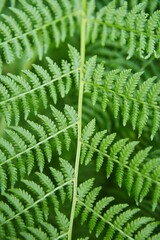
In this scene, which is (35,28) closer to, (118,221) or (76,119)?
(76,119)

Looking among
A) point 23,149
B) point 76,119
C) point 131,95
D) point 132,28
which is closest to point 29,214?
point 23,149

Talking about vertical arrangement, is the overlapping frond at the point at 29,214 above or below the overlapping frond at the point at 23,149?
below

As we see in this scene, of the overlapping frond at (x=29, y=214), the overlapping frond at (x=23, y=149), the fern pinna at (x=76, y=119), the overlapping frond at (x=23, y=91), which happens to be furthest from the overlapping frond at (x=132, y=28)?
the overlapping frond at (x=29, y=214)

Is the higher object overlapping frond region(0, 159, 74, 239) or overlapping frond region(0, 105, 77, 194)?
overlapping frond region(0, 105, 77, 194)

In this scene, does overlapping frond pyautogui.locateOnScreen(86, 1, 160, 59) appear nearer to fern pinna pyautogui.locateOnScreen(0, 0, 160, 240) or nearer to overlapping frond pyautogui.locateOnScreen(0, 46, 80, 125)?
fern pinna pyautogui.locateOnScreen(0, 0, 160, 240)

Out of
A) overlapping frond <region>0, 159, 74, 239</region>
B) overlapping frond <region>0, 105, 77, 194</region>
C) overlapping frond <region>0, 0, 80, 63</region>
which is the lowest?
overlapping frond <region>0, 159, 74, 239</region>

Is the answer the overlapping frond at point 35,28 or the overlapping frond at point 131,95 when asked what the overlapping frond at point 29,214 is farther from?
the overlapping frond at point 35,28

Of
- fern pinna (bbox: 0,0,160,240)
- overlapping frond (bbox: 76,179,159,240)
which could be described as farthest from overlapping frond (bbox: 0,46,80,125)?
overlapping frond (bbox: 76,179,159,240)
